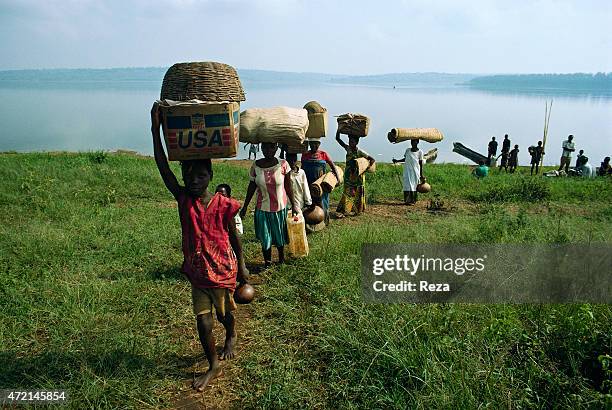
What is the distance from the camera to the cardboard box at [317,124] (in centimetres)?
634

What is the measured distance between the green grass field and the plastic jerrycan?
14cm

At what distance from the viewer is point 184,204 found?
3.14 meters

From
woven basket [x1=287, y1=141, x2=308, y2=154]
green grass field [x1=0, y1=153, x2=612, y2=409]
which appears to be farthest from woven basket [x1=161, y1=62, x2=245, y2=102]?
green grass field [x1=0, y1=153, x2=612, y2=409]

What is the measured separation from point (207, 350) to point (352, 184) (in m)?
5.38

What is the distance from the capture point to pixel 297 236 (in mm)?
5367

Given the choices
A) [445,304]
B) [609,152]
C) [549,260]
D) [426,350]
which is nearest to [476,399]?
[426,350]

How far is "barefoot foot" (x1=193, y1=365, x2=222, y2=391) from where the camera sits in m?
3.21

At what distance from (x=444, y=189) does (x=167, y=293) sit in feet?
26.7

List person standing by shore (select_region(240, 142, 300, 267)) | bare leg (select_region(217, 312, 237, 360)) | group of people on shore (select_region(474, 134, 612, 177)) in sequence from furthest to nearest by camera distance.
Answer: group of people on shore (select_region(474, 134, 612, 177)) → person standing by shore (select_region(240, 142, 300, 267)) → bare leg (select_region(217, 312, 237, 360))

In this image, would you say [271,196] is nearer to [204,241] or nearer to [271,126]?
[271,126]

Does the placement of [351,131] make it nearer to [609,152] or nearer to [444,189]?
[444,189]

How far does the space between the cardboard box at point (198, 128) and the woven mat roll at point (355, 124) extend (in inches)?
185

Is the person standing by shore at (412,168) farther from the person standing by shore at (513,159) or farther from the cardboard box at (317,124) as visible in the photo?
the person standing by shore at (513,159)

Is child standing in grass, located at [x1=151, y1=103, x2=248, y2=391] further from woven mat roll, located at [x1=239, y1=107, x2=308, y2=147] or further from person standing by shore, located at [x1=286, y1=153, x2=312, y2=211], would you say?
person standing by shore, located at [x1=286, y1=153, x2=312, y2=211]
